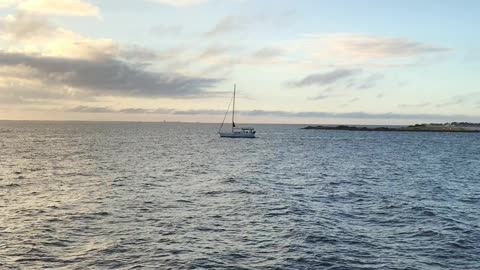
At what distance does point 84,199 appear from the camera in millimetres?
35875

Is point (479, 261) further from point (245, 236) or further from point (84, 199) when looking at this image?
point (84, 199)

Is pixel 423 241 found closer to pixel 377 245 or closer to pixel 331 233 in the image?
Answer: pixel 377 245

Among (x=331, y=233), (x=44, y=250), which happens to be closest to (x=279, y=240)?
(x=331, y=233)

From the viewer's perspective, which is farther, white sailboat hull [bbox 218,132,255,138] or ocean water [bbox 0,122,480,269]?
white sailboat hull [bbox 218,132,255,138]

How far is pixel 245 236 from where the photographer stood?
81.5ft

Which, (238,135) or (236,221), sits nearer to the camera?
(236,221)

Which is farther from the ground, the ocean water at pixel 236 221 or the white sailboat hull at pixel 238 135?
the white sailboat hull at pixel 238 135

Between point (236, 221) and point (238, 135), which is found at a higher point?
point (238, 135)

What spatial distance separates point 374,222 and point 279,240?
8.14 metres

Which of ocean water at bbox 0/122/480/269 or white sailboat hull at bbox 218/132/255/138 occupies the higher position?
white sailboat hull at bbox 218/132/255/138

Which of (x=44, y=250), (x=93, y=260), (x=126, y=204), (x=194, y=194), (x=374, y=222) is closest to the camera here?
(x=93, y=260)

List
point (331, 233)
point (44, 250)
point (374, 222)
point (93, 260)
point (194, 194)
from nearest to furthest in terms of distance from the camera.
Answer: point (93, 260) < point (44, 250) < point (331, 233) < point (374, 222) < point (194, 194)

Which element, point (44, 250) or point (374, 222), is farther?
point (374, 222)

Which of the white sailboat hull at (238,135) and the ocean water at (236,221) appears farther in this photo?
the white sailboat hull at (238,135)
